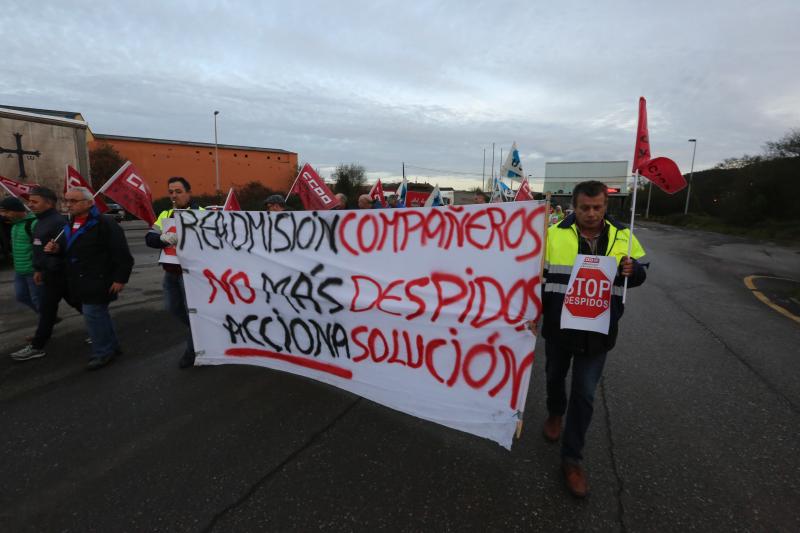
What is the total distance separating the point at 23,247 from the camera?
14.4ft

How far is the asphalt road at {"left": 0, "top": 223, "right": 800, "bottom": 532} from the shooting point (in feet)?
6.91

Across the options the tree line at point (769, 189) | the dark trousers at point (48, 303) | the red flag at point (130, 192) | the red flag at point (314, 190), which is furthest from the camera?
the tree line at point (769, 189)

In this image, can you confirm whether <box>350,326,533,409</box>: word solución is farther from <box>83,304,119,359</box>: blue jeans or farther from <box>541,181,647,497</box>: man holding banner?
<box>83,304,119,359</box>: blue jeans

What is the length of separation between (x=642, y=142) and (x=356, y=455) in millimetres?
2727

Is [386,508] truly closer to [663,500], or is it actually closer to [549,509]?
[549,509]

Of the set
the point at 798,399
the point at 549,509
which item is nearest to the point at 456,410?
the point at 549,509

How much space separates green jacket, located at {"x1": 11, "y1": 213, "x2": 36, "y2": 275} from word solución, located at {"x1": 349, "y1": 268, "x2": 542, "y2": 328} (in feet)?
12.9

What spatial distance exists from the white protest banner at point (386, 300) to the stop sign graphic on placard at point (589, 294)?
20 centimetres

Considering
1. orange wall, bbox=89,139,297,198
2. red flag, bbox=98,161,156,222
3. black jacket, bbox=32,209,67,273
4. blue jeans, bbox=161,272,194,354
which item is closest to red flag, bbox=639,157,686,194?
blue jeans, bbox=161,272,194,354

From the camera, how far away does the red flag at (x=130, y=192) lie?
400 cm

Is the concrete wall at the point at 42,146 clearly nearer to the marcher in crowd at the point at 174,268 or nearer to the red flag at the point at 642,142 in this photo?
the marcher in crowd at the point at 174,268

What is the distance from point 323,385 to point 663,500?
8.33 ft

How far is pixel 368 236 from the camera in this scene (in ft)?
9.84

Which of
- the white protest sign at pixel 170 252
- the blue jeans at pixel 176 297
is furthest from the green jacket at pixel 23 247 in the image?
the white protest sign at pixel 170 252
